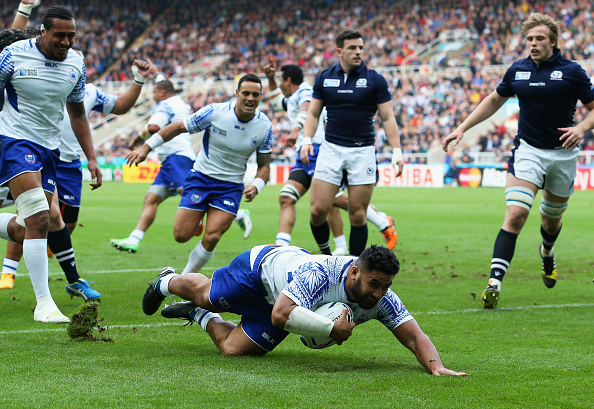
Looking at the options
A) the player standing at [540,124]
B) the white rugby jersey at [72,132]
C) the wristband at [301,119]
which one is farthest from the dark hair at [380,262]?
the wristband at [301,119]

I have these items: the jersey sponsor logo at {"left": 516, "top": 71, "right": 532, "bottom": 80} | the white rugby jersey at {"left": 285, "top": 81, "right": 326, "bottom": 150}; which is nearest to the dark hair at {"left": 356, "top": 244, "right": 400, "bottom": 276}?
the jersey sponsor logo at {"left": 516, "top": 71, "right": 532, "bottom": 80}

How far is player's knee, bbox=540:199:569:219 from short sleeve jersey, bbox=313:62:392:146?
2.01 metres

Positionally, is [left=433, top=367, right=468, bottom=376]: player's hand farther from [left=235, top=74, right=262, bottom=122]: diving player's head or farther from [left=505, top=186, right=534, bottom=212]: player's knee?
[left=235, top=74, right=262, bottom=122]: diving player's head

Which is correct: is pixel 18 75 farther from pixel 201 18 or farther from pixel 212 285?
pixel 201 18

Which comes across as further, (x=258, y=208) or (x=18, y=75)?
(x=258, y=208)

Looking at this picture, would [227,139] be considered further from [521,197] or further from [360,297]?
[360,297]

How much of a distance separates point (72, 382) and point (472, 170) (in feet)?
98.7

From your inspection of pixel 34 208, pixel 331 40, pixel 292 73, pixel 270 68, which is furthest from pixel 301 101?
pixel 331 40

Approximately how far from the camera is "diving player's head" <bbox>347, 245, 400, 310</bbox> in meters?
4.32

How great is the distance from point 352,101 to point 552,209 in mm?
2427

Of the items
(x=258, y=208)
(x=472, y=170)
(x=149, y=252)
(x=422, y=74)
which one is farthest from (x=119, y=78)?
(x=149, y=252)

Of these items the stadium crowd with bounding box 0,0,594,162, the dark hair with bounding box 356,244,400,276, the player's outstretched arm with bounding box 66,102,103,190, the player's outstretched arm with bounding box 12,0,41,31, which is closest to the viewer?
the dark hair with bounding box 356,244,400,276

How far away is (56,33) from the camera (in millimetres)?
6277

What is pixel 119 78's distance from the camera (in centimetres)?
5091
